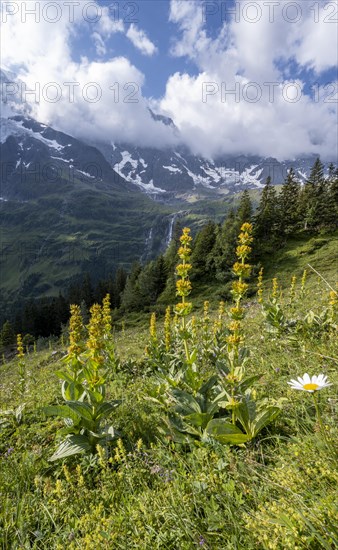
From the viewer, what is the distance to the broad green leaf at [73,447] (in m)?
3.80

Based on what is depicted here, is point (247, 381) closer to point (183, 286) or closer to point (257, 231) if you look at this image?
point (183, 286)

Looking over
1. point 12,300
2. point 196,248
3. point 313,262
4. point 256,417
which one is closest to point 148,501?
point 256,417

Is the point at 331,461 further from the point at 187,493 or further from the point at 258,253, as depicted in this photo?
the point at 258,253

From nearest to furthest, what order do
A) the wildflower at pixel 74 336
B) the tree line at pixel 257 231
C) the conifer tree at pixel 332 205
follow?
the wildflower at pixel 74 336 < the tree line at pixel 257 231 < the conifer tree at pixel 332 205

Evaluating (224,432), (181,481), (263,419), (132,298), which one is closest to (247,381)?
(263,419)

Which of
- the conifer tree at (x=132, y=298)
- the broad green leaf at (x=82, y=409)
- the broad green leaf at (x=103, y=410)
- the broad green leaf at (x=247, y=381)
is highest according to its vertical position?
the broad green leaf at (x=247, y=381)

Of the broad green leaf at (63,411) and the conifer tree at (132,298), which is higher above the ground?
the broad green leaf at (63,411)

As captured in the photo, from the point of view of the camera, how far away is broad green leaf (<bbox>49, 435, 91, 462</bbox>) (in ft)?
12.5

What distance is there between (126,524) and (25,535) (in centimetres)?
108

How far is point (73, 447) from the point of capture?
12.8ft

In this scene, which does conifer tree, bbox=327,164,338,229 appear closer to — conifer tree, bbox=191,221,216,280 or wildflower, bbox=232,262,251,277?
conifer tree, bbox=191,221,216,280

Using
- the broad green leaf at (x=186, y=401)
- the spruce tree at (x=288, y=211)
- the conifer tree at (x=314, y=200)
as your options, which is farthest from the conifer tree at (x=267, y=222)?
the broad green leaf at (x=186, y=401)

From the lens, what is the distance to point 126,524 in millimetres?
2512

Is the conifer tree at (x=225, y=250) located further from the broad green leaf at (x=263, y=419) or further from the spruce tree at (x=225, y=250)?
the broad green leaf at (x=263, y=419)
